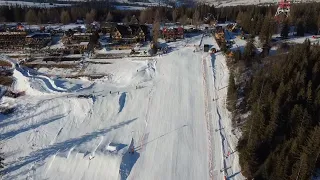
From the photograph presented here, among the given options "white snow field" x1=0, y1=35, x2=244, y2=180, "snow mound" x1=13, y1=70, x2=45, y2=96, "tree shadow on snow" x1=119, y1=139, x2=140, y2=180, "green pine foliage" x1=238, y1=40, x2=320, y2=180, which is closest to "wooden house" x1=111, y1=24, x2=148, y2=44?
"white snow field" x1=0, y1=35, x2=244, y2=180

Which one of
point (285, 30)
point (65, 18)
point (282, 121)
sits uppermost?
point (65, 18)

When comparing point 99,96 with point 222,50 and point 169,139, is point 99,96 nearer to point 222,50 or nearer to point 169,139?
point 169,139

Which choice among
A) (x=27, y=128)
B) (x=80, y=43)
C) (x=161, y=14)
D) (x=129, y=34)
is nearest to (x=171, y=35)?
(x=129, y=34)

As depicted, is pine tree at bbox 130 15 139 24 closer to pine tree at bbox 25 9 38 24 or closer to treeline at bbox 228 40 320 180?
pine tree at bbox 25 9 38 24

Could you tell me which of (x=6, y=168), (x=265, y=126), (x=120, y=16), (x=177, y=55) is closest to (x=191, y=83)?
(x=177, y=55)

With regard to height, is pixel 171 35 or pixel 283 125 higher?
pixel 171 35

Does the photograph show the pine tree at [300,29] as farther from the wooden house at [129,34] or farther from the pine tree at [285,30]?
the wooden house at [129,34]

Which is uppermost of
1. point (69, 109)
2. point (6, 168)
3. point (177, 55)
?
point (177, 55)

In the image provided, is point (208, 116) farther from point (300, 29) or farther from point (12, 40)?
point (12, 40)
